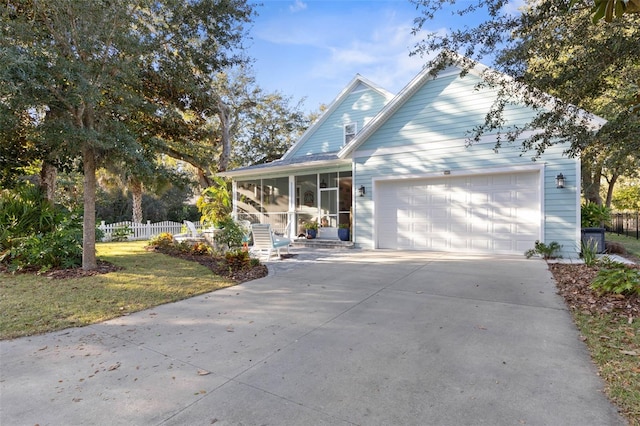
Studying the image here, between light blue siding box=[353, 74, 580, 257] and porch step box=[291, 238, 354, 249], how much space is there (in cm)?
47

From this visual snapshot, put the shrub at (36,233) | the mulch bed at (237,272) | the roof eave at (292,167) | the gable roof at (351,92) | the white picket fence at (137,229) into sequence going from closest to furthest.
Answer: the mulch bed at (237,272) < the shrub at (36,233) < the roof eave at (292,167) < the gable roof at (351,92) < the white picket fence at (137,229)

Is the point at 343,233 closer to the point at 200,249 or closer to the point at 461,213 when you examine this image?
the point at 461,213

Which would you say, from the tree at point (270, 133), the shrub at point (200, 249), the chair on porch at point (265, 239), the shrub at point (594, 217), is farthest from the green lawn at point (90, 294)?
the tree at point (270, 133)

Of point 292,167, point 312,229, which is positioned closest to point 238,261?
point 312,229

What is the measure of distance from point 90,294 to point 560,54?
8.56m

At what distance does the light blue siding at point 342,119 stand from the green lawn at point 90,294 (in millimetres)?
9483

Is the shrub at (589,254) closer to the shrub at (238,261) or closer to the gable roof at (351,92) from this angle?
the shrub at (238,261)

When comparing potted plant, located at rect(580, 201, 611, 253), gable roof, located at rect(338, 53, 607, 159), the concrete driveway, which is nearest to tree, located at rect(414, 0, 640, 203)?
the concrete driveway

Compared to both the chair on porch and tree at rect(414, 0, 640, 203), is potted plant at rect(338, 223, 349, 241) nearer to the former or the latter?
the chair on porch

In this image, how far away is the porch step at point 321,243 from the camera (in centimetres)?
1120

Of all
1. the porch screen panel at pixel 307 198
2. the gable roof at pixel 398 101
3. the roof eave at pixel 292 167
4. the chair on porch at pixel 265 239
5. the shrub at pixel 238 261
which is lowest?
the shrub at pixel 238 261

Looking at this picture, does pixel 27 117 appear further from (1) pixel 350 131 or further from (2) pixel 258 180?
(1) pixel 350 131

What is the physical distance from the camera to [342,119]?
1504 cm

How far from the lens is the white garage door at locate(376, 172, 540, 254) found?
8844 millimetres
